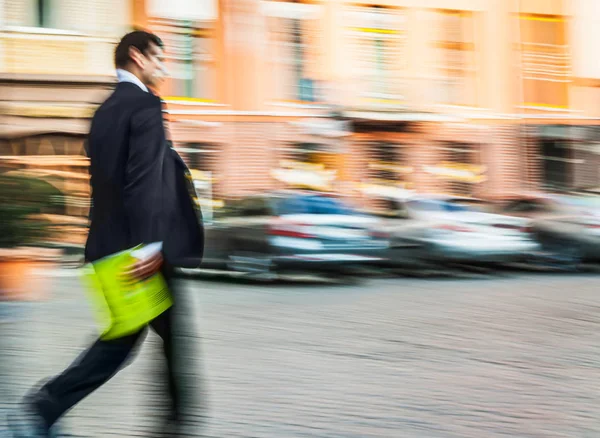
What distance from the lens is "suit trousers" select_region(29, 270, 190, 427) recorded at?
448 centimetres

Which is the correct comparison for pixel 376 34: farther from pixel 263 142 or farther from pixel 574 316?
pixel 574 316

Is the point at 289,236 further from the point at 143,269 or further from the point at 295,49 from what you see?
the point at 295,49

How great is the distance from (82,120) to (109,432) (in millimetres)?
22079

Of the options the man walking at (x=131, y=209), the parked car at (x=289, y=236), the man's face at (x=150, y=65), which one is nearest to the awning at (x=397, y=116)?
the parked car at (x=289, y=236)

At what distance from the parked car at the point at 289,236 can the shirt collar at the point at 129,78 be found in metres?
11.8

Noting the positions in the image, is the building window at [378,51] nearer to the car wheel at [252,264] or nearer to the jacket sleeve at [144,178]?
the car wheel at [252,264]

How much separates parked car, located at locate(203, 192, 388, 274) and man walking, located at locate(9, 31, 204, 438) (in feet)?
38.6

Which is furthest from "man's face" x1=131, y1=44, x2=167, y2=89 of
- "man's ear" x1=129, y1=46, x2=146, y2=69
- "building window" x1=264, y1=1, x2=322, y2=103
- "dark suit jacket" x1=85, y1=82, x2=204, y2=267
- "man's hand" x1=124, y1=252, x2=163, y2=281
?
"building window" x1=264, y1=1, x2=322, y2=103

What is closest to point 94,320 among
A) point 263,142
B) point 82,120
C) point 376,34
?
point 82,120

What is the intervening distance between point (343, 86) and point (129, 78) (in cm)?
2645

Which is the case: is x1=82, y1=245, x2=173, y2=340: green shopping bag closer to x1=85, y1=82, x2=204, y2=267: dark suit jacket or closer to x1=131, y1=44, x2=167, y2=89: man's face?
x1=85, y1=82, x2=204, y2=267: dark suit jacket

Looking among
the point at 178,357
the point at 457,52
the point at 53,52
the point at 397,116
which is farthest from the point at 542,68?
the point at 178,357

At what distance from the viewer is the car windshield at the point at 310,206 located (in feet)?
54.5

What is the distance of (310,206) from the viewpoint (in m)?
16.8
